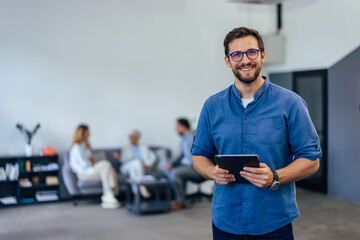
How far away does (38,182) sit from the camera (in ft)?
23.8

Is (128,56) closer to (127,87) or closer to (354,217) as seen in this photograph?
(127,87)

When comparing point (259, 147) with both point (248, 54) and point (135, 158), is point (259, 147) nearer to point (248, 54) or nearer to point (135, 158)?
point (248, 54)

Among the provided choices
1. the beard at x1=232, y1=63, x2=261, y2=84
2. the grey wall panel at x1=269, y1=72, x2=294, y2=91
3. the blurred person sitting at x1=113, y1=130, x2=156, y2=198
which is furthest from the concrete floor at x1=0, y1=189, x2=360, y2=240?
the beard at x1=232, y1=63, x2=261, y2=84

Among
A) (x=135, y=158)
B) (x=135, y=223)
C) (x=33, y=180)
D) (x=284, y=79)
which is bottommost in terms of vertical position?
(x=135, y=223)

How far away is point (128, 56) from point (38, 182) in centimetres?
275

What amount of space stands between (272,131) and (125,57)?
6470 mm

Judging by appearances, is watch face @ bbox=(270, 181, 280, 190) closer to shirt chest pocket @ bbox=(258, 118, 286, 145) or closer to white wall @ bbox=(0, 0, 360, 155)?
shirt chest pocket @ bbox=(258, 118, 286, 145)

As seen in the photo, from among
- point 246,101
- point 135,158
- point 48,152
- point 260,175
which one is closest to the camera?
point 260,175

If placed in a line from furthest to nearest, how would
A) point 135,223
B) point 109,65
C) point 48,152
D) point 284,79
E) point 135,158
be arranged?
point 284,79, point 109,65, point 135,158, point 48,152, point 135,223

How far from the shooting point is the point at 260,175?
6.11 feet

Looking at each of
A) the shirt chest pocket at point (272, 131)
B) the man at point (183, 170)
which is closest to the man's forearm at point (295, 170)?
the shirt chest pocket at point (272, 131)

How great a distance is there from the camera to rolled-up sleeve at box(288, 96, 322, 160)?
76.1 inches

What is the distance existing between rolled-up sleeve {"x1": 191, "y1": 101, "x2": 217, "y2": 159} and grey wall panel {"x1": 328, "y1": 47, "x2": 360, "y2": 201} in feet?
19.4

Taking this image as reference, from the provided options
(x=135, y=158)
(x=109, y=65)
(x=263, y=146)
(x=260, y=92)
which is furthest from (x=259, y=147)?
(x=109, y=65)
